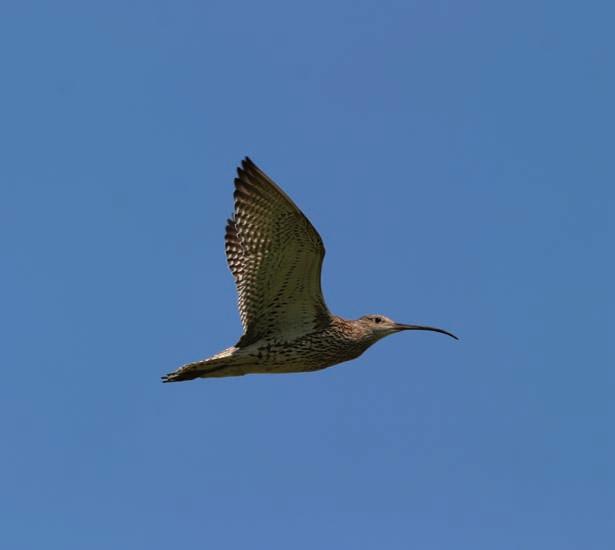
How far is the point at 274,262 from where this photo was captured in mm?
21188

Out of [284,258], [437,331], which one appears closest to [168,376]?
[284,258]

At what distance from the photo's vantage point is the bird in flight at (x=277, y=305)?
814 inches

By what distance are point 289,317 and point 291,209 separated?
6.52 ft

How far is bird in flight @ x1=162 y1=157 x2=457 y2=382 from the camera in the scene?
67.8ft

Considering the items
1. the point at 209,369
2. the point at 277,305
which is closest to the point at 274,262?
the point at 277,305

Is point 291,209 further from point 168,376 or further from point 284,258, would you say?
point 168,376

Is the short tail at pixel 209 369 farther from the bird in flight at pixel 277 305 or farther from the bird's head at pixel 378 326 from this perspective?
the bird's head at pixel 378 326

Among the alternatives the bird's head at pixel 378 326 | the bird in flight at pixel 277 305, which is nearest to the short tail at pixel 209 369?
the bird in flight at pixel 277 305

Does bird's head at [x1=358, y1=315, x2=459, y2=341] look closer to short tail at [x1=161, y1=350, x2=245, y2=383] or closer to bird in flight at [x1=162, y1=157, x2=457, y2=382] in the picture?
bird in flight at [x1=162, y1=157, x2=457, y2=382]

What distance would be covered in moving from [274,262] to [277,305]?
0.75 metres

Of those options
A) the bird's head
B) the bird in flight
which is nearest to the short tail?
the bird in flight

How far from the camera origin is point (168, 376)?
21641mm

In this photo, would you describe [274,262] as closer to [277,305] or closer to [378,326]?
[277,305]

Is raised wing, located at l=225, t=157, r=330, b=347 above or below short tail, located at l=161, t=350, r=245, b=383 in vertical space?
above
